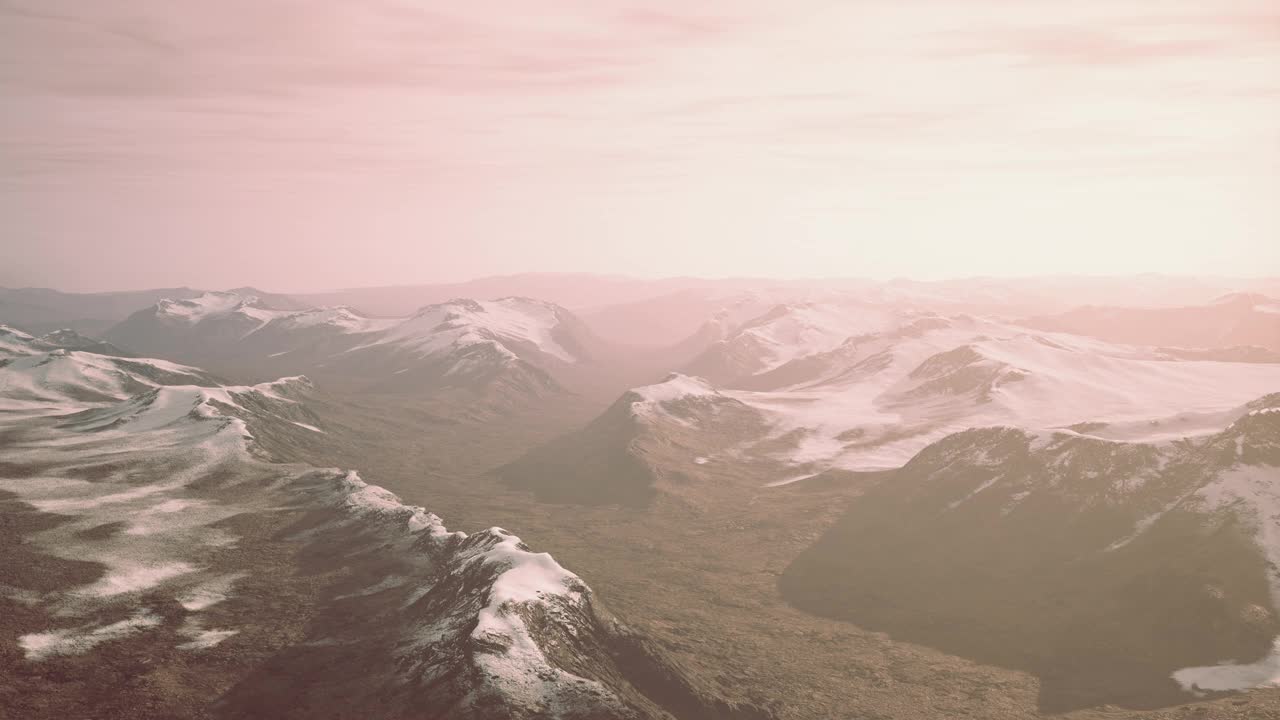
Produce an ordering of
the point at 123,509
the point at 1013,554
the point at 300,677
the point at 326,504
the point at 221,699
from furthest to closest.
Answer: the point at 1013,554 → the point at 326,504 → the point at 123,509 → the point at 300,677 → the point at 221,699

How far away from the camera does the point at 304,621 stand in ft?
407

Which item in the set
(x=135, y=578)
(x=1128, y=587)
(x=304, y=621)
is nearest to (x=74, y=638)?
(x=135, y=578)

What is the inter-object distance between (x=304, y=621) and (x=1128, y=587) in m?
181

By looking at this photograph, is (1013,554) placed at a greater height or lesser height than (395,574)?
lesser

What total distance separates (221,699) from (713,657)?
3478 inches

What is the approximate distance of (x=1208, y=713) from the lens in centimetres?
11106

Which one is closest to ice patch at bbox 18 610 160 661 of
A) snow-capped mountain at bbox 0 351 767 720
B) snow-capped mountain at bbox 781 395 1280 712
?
snow-capped mountain at bbox 0 351 767 720

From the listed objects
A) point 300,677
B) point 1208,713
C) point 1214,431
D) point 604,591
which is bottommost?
point 604,591

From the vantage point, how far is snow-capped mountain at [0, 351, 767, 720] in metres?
94.8

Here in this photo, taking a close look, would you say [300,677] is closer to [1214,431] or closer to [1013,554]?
[1013,554]

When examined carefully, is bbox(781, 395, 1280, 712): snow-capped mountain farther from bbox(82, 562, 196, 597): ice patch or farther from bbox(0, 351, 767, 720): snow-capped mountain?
bbox(82, 562, 196, 597): ice patch

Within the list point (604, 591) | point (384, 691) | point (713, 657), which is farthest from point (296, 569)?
point (713, 657)

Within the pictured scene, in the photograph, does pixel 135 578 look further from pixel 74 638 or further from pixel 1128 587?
pixel 1128 587

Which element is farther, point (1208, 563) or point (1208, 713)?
point (1208, 563)
